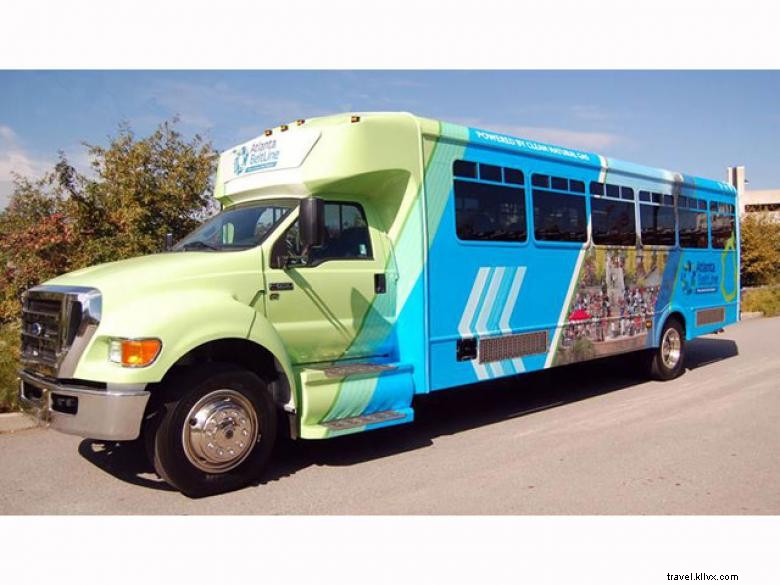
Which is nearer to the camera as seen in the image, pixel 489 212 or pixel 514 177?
pixel 489 212

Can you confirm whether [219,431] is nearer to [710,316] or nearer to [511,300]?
[511,300]

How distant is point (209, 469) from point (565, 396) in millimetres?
5369

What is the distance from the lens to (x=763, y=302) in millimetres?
20344

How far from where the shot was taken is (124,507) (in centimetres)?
471

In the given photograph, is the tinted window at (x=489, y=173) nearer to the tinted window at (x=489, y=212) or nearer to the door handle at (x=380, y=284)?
the tinted window at (x=489, y=212)

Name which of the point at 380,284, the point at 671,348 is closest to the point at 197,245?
the point at 380,284

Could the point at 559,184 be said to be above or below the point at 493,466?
above

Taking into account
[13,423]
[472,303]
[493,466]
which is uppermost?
[472,303]

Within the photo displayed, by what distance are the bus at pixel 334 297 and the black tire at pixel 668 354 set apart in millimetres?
1052

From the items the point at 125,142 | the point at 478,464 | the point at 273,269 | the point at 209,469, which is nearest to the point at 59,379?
the point at 209,469

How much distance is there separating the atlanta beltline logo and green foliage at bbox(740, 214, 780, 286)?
26.7 m

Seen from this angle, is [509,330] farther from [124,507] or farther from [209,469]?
[124,507]

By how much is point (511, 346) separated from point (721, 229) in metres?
6.24

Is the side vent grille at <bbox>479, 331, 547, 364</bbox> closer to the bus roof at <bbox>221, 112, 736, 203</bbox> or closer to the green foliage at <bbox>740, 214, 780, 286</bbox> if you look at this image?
the bus roof at <bbox>221, 112, 736, 203</bbox>
